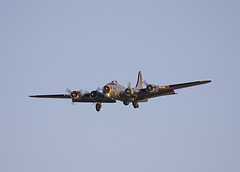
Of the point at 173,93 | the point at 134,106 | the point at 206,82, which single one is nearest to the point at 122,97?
the point at 134,106

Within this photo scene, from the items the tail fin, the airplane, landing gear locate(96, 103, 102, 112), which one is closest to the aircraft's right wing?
the airplane

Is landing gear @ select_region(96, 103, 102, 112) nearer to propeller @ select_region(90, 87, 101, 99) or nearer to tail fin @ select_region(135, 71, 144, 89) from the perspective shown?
propeller @ select_region(90, 87, 101, 99)

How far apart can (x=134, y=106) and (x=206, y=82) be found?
12.0 meters

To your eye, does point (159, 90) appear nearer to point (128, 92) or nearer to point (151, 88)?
point (151, 88)

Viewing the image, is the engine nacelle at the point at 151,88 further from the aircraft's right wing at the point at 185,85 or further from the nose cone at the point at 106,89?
the nose cone at the point at 106,89

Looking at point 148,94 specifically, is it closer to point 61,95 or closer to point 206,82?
point 206,82

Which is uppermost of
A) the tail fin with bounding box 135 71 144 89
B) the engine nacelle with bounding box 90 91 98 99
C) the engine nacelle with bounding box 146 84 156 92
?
the tail fin with bounding box 135 71 144 89

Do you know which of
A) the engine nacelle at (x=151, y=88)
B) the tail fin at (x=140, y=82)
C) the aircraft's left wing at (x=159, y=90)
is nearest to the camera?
the aircraft's left wing at (x=159, y=90)

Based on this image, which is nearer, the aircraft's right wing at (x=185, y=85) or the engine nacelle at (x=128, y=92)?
the aircraft's right wing at (x=185, y=85)

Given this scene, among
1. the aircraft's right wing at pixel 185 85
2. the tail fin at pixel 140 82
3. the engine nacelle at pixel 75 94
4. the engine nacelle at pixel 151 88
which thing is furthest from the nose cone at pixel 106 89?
the tail fin at pixel 140 82

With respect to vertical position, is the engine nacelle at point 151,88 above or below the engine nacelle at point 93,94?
above

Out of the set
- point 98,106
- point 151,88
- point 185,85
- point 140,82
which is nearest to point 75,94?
point 98,106

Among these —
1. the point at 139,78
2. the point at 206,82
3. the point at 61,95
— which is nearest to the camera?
the point at 206,82

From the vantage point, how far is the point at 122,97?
2594 inches
